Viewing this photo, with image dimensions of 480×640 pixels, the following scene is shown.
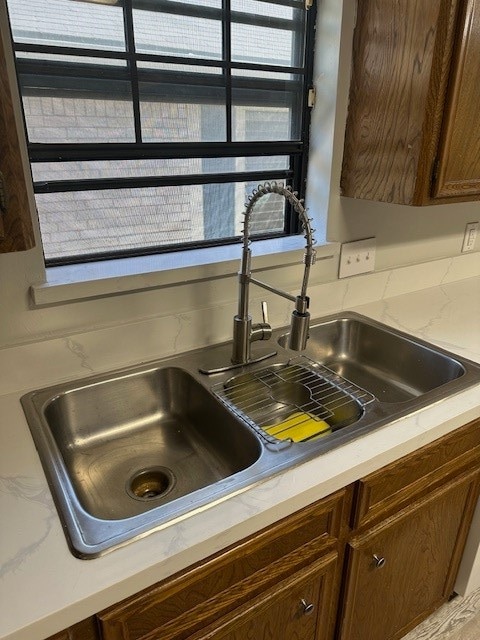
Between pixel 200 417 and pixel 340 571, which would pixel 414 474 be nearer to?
pixel 340 571

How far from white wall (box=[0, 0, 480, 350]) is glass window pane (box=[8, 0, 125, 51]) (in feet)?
0.57

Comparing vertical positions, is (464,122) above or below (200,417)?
above

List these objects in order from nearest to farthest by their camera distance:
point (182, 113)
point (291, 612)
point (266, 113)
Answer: point (291, 612) < point (182, 113) < point (266, 113)

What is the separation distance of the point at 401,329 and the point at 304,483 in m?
0.78

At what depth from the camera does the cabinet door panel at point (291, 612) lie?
32.9 inches

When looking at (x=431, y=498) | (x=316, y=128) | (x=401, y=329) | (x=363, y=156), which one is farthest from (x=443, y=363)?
(x=316, y=128)

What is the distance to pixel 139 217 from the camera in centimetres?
131

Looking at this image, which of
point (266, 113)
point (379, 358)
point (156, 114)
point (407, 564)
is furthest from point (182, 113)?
point (407, 564)

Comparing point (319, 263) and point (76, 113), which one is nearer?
point (76, 113)

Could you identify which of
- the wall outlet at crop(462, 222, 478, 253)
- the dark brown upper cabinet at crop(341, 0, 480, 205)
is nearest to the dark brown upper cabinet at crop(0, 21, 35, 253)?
the dark brown upper cabinet at crop(341, 0, 480, 205)

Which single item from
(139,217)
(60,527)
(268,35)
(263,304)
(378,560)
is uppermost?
(268,35)

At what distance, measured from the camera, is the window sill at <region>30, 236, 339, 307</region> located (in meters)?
1.10

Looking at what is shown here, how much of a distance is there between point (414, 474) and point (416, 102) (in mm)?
898

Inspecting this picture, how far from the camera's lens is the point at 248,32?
1.32 metres
